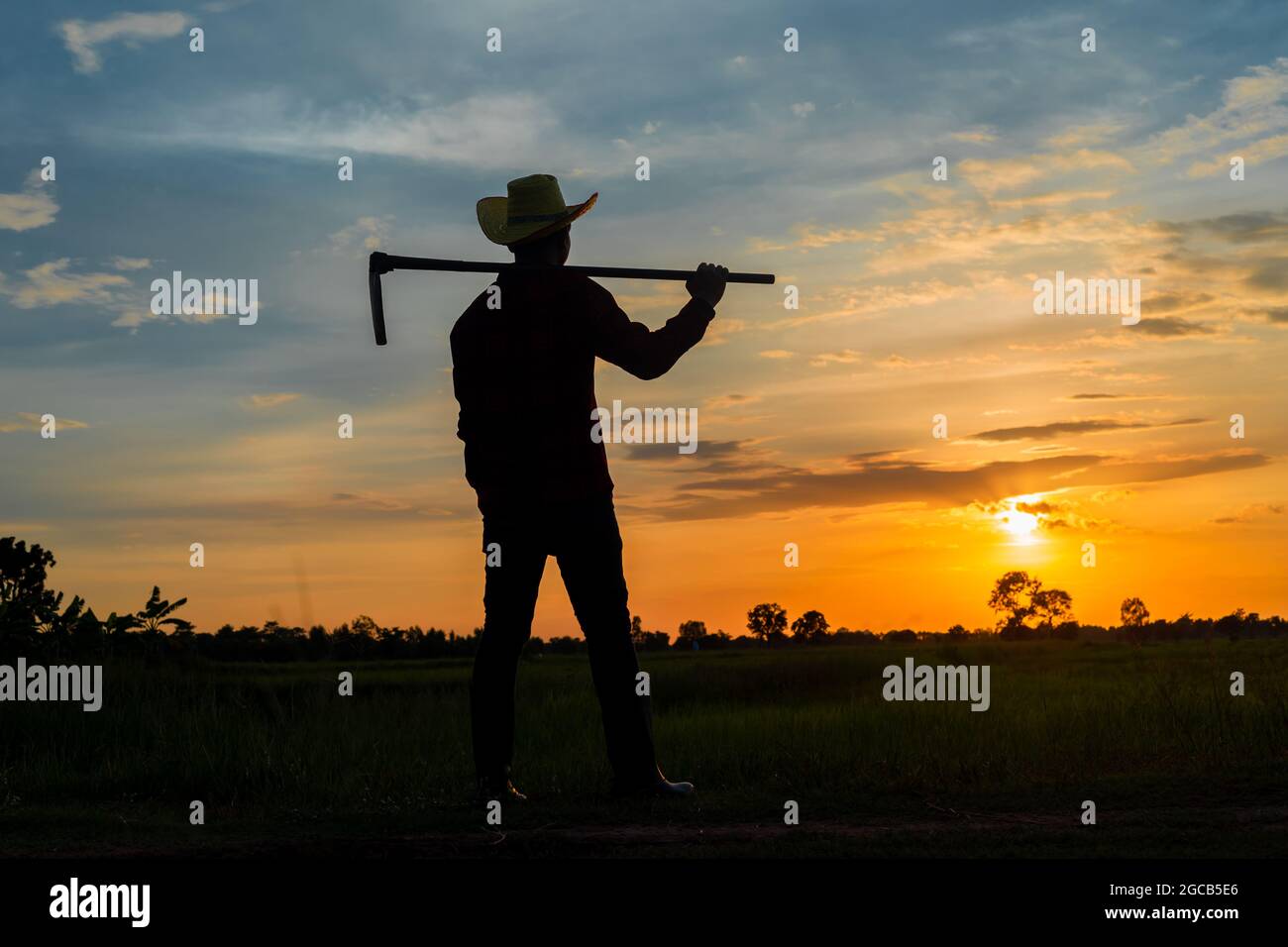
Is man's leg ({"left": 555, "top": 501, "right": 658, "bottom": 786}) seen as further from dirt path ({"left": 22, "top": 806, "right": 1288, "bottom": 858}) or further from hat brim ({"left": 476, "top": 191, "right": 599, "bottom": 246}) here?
hat brim ({"left": 476, "top": 191, "right": 599, "bottom": 246})

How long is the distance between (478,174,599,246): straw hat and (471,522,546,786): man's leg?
1.63m

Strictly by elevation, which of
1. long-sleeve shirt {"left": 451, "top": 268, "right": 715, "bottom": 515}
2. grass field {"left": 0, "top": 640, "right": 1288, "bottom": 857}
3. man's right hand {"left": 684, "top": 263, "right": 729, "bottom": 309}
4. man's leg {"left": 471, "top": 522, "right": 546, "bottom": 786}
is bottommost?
grass field {"left": 0, "top": 640, "right": 1288, "bottom": 857}

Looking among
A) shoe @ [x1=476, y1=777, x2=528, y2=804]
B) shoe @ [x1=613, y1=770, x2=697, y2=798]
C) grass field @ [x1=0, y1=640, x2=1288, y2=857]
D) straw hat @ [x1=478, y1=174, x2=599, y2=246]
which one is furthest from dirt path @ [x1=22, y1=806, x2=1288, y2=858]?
straw hat @ [x1=478, y1=174, x2=599, y2=246]

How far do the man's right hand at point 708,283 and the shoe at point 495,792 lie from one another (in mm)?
2959

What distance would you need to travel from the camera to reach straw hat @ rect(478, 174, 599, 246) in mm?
7109

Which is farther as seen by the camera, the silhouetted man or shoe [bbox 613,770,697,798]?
shoe [bbox 613,770,697,798]

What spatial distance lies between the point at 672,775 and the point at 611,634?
6.20 ft

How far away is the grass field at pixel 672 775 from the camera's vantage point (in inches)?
232

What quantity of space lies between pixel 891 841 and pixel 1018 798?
5.67 ft

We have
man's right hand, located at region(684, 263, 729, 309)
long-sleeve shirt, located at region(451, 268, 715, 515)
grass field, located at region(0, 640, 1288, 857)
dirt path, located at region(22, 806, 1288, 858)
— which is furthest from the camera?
man's right hand, located at region(684, 263, 729, 309)

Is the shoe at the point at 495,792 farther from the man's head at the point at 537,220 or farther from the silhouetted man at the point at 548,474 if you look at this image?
the man's head at the point at 537,220
